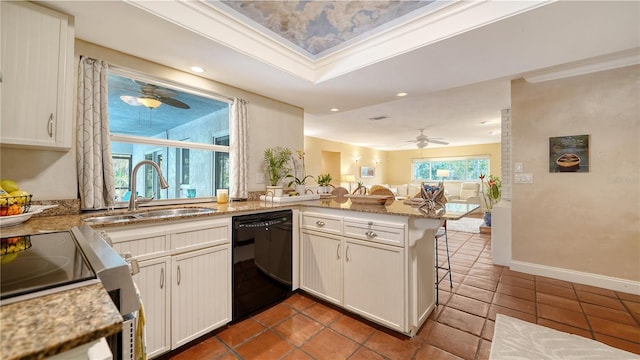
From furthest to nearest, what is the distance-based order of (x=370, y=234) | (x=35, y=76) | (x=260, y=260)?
(x=260, y=260)
(x=370, y=234)
(x=35, y=76)

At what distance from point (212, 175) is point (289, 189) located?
1.01 meters

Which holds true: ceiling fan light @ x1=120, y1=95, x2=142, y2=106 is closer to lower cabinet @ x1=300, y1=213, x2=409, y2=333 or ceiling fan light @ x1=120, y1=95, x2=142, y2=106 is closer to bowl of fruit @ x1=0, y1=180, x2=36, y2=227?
bowl of fruit @ x1=0, y1=180, x2=36, y2=227

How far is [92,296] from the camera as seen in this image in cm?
51

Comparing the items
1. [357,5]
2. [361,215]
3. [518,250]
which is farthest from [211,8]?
[518,250]

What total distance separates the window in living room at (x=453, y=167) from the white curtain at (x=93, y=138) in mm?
9502

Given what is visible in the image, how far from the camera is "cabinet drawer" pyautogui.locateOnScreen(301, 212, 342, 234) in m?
2.11

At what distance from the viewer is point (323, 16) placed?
1.92 m

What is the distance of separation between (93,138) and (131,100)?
0.54 m

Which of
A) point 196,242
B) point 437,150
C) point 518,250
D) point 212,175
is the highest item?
point 437,150

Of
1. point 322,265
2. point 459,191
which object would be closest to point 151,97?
point 322,265

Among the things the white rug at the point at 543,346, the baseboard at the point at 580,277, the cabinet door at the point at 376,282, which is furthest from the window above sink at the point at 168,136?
the baseboard at the point at 580,277

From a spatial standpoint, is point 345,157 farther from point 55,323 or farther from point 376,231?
point 55,323

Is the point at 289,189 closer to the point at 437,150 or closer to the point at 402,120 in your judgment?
the point at 402,120

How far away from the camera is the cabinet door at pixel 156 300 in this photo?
1482mm
